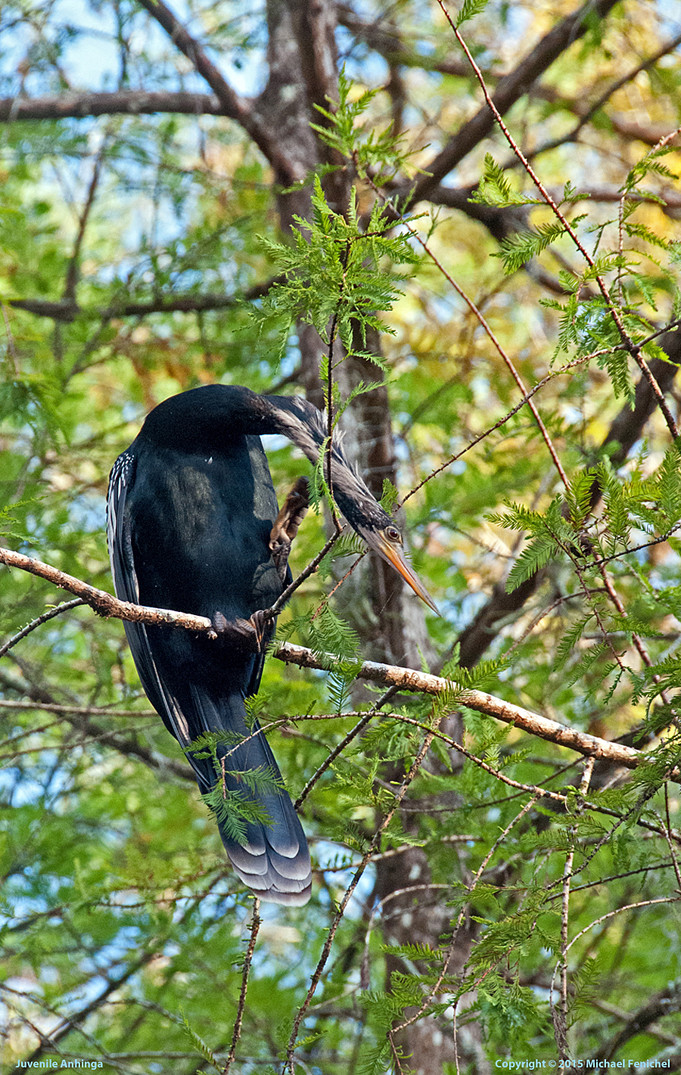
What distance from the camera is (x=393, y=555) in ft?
8.39

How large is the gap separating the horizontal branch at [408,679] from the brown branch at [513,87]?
228cm

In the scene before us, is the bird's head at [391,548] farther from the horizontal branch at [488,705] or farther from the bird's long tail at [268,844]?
the bird's long tail at [268,844]

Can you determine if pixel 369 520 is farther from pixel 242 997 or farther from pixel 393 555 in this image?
pixel 242 997

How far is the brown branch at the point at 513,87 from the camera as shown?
386 cm

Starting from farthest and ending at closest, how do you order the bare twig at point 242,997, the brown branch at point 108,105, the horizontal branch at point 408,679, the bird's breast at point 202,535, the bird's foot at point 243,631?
the brown branch at point 108,105 < the bird's breast at point 202,535 < the bird's foot at point 243,631 < the horizontal branch at point 408,679 < the bare twig at point 242,997

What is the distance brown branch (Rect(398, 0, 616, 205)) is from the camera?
3.86 metres

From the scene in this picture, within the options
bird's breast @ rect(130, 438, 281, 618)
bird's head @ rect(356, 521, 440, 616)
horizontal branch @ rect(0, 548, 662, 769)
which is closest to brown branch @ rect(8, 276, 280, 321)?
bird's breast @ rect(130, 438, 281, 618)

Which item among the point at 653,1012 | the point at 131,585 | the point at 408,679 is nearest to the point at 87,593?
the point at 408,679

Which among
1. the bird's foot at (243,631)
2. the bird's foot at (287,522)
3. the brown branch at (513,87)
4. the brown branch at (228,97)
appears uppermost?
the brown branch at (228,97)

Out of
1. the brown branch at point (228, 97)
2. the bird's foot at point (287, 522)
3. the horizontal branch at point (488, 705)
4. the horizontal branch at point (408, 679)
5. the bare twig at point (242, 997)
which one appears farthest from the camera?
the brown branch at point (228, 97)

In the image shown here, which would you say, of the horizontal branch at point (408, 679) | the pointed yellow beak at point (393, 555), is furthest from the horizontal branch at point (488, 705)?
the pointed yellow beak at point (393, 555)

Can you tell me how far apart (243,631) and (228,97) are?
2.57 m

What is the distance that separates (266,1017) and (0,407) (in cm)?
276

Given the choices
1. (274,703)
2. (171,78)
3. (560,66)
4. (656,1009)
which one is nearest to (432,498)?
(274,703)
